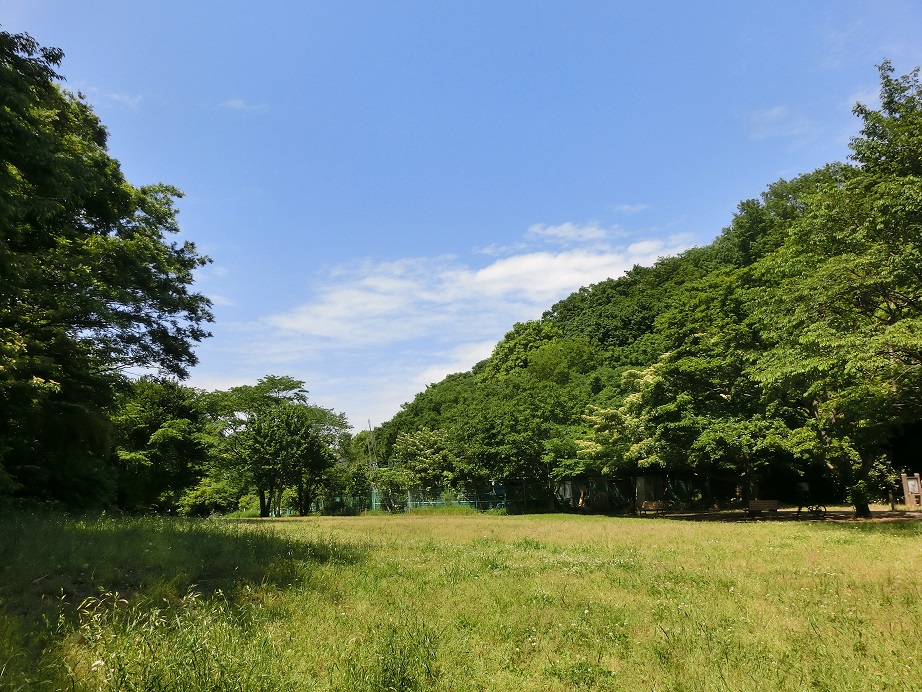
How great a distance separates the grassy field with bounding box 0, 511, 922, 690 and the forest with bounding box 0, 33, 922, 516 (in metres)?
5.34

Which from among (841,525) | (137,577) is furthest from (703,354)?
(137,577)

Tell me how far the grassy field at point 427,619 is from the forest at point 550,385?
5343 mm

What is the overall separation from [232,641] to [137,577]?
3112mm

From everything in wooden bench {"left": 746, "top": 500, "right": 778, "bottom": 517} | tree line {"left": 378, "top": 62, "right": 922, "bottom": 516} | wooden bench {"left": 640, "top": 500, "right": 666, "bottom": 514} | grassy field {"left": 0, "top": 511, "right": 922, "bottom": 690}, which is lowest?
wooden bench {"left": 640, "top": 500, "right": 666, "bottom": 514}

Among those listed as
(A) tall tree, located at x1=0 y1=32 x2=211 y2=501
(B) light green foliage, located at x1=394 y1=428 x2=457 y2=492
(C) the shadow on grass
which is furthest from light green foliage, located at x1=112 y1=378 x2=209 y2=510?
(C) the shadow on grass

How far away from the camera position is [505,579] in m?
9.85

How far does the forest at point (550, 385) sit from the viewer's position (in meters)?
13.9

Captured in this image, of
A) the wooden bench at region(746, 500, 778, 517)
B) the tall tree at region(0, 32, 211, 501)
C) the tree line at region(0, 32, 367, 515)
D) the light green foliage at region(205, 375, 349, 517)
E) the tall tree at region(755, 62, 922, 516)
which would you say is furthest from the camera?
the light green foliage at region(205, 375, 349, 517)

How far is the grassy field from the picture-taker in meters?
5.01

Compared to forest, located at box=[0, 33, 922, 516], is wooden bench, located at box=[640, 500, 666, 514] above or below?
below

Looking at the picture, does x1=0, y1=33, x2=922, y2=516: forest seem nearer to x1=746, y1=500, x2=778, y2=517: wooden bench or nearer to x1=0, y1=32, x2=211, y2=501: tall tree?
x1=0, y1=32, x2=211, y2=501: tall tree

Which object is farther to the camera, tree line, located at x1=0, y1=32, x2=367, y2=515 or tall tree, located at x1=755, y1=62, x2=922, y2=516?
tall tree, located at x1=755, y1=62, x2=922, y2=516

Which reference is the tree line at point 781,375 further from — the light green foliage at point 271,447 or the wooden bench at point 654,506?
the light green foliage at point 271,447

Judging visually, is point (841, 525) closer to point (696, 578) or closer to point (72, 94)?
point (696, 578)
